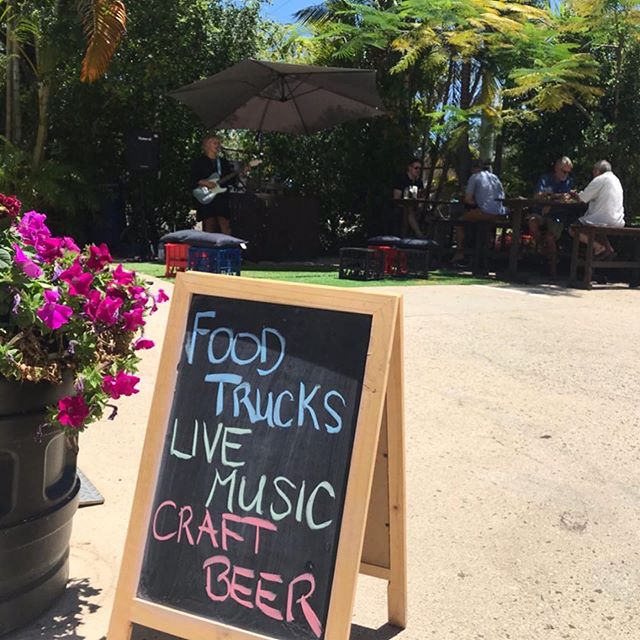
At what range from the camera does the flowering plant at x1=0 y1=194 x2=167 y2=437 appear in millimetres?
2219

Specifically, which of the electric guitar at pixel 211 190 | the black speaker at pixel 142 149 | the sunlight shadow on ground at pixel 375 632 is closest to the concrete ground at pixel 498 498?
the sunlight shadow on ground at pixel 375 632

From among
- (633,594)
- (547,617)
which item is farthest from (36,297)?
(633,594)

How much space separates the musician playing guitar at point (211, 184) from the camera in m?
10.8

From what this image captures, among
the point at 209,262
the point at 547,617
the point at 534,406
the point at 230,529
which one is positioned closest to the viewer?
the point at 230,529

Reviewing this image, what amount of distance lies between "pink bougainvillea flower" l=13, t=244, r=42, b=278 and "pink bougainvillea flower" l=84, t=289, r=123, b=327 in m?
0.17

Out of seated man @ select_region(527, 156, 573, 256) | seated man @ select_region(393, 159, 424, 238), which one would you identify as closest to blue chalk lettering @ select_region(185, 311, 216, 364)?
seated man @ select_region(527, 156, 573, 256)

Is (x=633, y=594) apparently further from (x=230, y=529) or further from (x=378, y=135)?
(x=378, y=135)

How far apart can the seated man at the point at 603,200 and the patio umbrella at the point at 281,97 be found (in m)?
3.09

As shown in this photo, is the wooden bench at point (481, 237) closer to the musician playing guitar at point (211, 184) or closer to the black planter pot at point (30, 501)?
the musician playing guitar at point (211, 184)

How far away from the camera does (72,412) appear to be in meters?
2.22

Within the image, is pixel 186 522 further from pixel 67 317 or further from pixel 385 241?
pixel 385 241

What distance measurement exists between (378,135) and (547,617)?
38.6 ft

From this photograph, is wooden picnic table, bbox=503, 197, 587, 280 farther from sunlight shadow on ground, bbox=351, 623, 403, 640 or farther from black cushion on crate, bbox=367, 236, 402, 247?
sunlight shadow on ground, bbox=351, 623, 403, 640

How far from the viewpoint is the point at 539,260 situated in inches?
460
